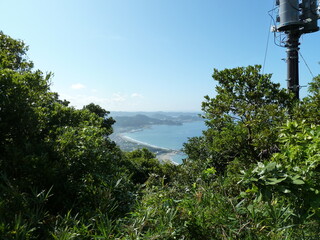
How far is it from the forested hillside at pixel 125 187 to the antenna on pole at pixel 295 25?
903 cm

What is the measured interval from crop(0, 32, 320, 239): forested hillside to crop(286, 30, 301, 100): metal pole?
8.87 meters

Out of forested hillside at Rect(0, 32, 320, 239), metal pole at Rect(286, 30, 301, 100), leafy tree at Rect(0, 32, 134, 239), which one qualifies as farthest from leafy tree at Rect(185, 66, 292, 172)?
metal pole at Rect(286, 30, 301, 100)

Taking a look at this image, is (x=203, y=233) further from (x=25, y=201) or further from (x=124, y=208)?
(x=25, y=201)

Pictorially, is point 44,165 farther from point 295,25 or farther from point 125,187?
point 295,25

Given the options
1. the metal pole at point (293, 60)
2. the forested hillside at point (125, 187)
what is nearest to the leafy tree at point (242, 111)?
the forested hillside at point (125, 187)

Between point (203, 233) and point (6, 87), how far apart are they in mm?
4276

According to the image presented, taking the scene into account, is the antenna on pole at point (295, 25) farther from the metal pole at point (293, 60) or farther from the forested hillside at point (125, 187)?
the forested hillside at point (125, 187)

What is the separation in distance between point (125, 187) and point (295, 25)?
16.3 m

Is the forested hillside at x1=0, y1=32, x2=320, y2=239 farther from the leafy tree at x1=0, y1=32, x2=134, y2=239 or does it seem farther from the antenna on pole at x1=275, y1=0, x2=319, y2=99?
the antenna on pole at x1=275, y1=0, x2=319, y2=99

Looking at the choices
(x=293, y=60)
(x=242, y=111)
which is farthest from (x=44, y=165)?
(x=293, y=60)

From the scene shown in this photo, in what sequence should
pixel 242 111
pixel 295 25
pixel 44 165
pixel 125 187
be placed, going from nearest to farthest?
pixel 44 165 → pixel 125 187 → pixel 242 111 → pixel 295 25

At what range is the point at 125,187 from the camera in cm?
402

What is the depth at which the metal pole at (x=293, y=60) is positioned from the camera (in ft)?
48.2

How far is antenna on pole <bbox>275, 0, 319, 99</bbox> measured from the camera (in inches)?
575
